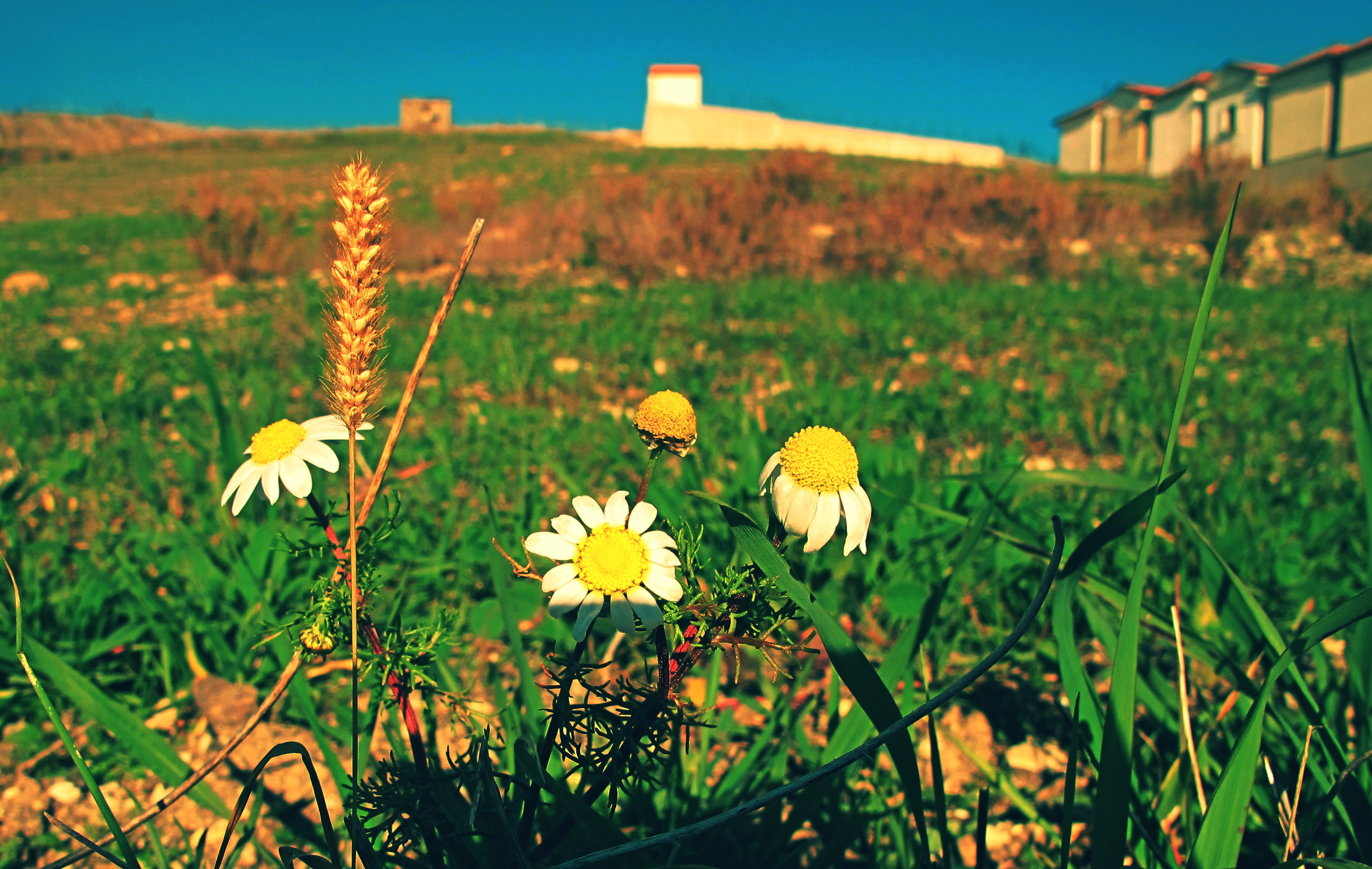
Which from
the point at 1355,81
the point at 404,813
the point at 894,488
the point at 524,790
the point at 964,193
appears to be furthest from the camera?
the point at 1355,81

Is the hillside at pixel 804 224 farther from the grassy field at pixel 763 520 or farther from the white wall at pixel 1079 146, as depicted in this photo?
the white wall at pixel 1079 146

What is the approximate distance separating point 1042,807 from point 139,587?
182 centimetres

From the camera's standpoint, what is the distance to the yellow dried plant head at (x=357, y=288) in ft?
2.10

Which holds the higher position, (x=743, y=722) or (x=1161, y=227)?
(x=1161, y=227)

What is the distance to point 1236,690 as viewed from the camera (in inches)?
47.3

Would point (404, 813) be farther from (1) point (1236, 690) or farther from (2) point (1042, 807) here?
(1) point (1236, 690)

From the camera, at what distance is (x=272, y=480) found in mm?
727

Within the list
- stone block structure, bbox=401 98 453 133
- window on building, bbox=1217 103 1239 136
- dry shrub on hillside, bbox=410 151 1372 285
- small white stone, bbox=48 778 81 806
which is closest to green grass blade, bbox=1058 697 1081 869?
small white stone, bbox=48 778 81 806

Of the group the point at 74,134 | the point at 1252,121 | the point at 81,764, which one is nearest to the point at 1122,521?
the point at 81,764

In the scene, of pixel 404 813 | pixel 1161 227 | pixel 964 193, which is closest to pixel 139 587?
pixel 404 813

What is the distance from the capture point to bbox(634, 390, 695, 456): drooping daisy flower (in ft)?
2.15

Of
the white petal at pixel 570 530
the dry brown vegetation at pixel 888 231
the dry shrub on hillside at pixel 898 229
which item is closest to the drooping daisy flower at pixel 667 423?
the white petal at pixel 570 530

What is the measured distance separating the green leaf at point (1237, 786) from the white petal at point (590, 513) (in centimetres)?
69

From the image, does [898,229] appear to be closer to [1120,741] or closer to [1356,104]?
[1120,741]
